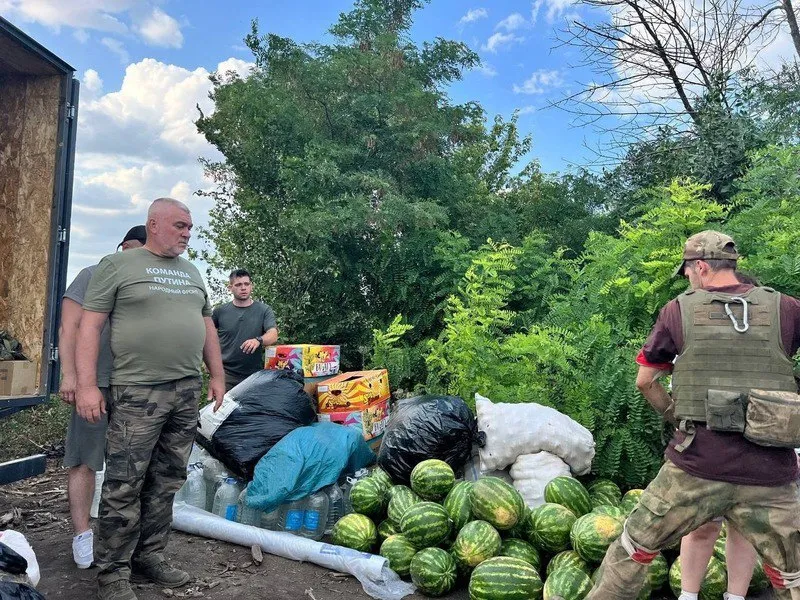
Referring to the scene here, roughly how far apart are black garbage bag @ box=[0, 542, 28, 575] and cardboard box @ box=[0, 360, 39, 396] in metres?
2.54

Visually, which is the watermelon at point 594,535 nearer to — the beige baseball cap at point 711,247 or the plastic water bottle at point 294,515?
the beige baseball cap at point 711,247

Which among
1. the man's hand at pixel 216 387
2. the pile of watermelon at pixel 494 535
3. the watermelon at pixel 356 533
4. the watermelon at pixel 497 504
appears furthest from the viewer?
the man's hand at pixel 216 387

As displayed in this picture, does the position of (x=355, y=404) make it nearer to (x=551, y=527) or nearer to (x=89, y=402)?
(x=551, y=527)

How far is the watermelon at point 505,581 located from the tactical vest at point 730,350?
119 cm

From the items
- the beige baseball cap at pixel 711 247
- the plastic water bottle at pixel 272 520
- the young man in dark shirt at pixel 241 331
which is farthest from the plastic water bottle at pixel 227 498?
the beige baseball cap at pixel 711 247

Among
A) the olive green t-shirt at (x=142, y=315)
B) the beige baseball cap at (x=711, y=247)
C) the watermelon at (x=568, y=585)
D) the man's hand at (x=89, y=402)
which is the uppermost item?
the beige baseball cap at (x=711, y=247)

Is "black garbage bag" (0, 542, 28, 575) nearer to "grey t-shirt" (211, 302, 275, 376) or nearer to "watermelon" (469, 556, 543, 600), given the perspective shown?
"watermelon" (469, 556, 543, 600)

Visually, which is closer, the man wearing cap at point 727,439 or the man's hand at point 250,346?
the man wearing cap at point 727,439

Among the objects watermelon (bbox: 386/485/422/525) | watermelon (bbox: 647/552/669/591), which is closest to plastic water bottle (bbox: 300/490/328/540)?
watermelon (bbox: 386/485/422/525)

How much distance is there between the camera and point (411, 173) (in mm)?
9172

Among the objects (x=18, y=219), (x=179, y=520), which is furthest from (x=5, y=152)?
(x=179, y=520)

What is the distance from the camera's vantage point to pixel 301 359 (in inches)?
227

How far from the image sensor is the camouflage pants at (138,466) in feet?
11.1

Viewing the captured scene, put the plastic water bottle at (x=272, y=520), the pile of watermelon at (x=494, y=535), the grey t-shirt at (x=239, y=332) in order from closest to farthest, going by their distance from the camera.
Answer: the pile of watermelon at (x=494, y=535) < the plastic water bottle at (x=272, y=520) < the grey t-shirt at (x=239, y=332)
